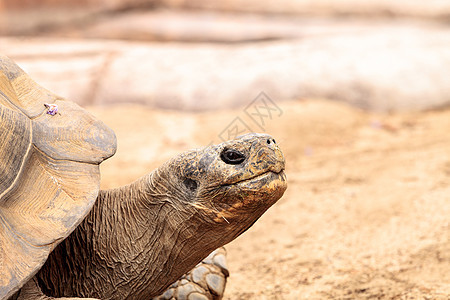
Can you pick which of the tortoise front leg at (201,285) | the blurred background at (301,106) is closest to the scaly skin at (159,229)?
the tortoise front leg at (201,285)

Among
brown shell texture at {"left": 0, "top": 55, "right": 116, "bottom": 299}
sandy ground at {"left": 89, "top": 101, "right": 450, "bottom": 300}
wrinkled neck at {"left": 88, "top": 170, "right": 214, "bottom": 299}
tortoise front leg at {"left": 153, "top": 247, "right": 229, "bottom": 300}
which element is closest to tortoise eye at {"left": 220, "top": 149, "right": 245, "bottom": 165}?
wrinkled neck at {"left": 88, "top": 170, "right": 214, "bottom": 299}

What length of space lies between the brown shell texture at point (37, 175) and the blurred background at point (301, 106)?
1235mm

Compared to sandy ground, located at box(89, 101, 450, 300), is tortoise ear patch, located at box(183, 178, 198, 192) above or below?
above

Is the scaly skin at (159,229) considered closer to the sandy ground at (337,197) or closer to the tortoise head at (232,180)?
the tortoise head at (232,180)

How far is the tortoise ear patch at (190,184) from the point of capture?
2.22m

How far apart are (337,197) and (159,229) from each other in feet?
8.01

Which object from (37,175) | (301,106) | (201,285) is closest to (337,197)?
(201,285)

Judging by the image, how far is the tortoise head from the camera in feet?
6.78

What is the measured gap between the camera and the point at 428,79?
709 cm

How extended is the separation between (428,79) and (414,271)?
494 cm

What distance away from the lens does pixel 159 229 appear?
7.58 ft

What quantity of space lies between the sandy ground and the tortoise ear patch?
945mm

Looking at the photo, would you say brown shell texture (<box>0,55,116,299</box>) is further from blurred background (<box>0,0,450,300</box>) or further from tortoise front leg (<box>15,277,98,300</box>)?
blurred background (<box>0,0,450,300</box>)

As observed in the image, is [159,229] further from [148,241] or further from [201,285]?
[201,285]
